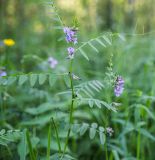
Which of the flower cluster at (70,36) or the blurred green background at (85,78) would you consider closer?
the flower cluster at (70,36)

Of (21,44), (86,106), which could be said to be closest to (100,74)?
(86,106)

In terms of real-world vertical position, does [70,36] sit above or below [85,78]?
above

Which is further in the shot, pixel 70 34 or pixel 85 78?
pixel 85 78

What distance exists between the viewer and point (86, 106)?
2881 mm

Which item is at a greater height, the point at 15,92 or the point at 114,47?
the point at 114,47

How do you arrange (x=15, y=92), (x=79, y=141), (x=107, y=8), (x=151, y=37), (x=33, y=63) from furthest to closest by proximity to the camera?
(x=107, y=8), (x=151, y=37), (x=33, y=63), (x=15, y=92), (x=79, y=141)

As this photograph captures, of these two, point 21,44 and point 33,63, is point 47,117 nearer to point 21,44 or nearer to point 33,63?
point 33,63

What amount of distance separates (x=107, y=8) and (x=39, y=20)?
1.64 m

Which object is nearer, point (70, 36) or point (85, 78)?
point (70, 36)

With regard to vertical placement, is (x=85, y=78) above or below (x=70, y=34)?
below

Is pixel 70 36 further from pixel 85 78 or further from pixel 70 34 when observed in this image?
pixel 85 78

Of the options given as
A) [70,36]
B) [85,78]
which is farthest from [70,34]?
[85,78]

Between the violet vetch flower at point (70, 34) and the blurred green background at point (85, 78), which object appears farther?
the blurred green background at point (85, 78)

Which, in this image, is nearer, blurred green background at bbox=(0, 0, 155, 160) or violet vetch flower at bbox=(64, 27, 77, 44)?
violet vetch flower at bbox=(64, 27, 77, 44)
